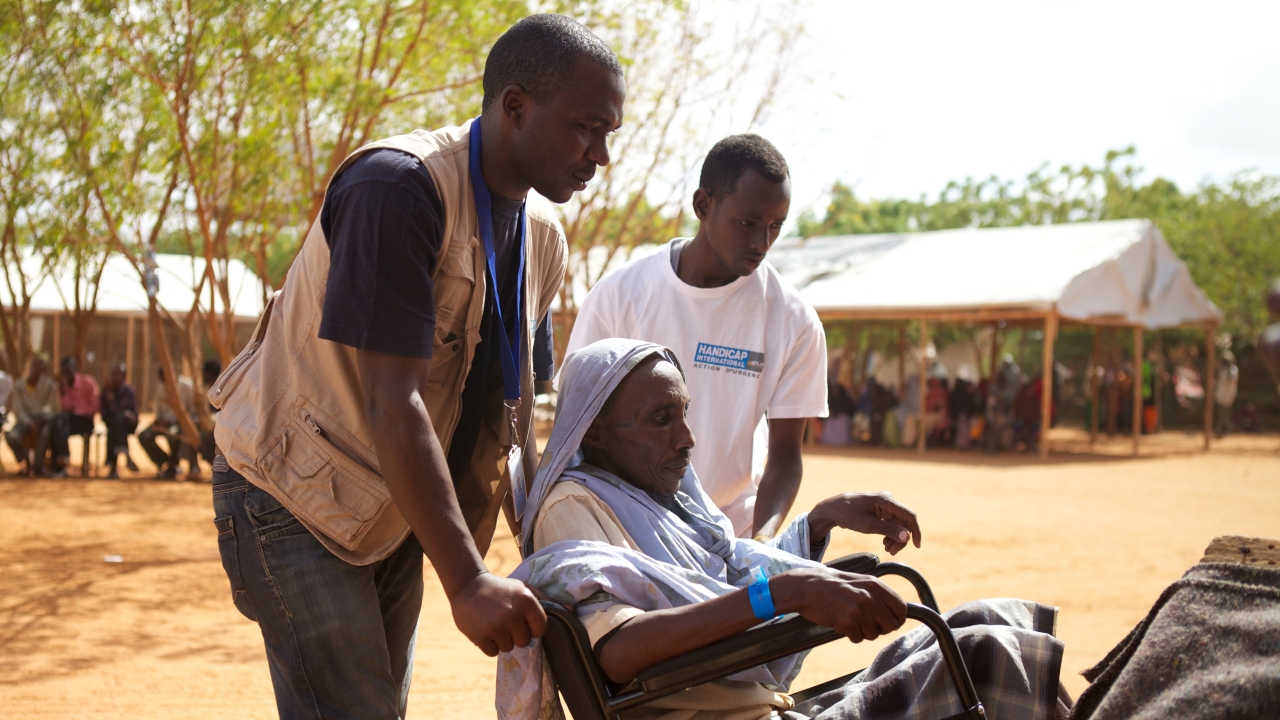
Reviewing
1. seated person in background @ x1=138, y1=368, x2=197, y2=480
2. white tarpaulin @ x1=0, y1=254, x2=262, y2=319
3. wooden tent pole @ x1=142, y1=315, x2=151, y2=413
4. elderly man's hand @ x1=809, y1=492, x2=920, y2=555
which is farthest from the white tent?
elderly man's hand @ x1=809, y1=492, x2=920, y2=555

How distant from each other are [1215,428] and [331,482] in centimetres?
2772

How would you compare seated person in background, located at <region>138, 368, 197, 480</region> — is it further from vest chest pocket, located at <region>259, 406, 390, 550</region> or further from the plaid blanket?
the plaid blanket

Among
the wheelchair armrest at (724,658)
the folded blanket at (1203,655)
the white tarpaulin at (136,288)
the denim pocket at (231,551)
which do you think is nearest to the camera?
the folded blanket at (1203,655)

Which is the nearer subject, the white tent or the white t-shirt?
the white t-shirt

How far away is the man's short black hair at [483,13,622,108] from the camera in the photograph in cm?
205

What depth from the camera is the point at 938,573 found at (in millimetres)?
7805

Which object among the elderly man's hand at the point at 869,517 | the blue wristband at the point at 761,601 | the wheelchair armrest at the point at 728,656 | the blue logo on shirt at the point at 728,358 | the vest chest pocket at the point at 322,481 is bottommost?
the wheelchair armrest at the point at 728,656

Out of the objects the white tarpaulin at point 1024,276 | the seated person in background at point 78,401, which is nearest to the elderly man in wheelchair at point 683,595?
the seated person in background at point 78,401

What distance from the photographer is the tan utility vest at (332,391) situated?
6.73 ft

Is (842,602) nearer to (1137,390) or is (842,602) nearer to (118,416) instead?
(118,416)

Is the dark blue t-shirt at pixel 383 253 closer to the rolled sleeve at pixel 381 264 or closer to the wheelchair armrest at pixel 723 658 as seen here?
the rolled sleeve at pixel 381 264

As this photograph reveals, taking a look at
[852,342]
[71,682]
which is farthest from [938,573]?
[852,342]

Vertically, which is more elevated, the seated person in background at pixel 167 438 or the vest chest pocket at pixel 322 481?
the vest chest pocket at pixel 322 481

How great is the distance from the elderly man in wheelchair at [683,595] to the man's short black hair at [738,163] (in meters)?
0.84
